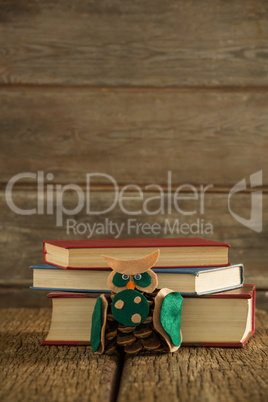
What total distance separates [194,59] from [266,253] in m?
0.48

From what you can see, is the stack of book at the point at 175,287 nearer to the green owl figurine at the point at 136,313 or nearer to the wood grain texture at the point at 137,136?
the green owl figurine at the point at 136,313

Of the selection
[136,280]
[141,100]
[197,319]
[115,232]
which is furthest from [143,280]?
[141,100]

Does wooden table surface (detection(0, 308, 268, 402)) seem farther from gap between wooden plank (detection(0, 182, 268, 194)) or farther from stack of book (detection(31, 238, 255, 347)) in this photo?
gap between wooden plank (detection(0, 182, 268, 194))

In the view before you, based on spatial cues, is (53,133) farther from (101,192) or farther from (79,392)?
(79,392)

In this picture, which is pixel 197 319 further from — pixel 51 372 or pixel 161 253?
pixel 51 372

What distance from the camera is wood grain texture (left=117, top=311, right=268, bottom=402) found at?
20.7 inches

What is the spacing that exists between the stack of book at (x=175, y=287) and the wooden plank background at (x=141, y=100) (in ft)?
1.11

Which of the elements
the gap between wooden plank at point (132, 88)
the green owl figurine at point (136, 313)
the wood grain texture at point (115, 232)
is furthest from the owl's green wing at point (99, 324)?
the gap between wooden plank at point (132, 88)

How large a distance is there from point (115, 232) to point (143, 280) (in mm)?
423

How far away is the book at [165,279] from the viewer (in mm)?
707

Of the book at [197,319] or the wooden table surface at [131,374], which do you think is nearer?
the wooden table surface at [131,374]

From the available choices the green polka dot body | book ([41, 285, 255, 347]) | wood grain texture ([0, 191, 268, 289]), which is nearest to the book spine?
book ([41, 285, 255, 347])

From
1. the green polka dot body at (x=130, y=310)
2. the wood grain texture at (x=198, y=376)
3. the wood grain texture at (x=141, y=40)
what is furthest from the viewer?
the wood grain texture at (x=141, y=40)

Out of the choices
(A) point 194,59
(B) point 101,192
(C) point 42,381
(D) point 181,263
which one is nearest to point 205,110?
(A) point 194,59
